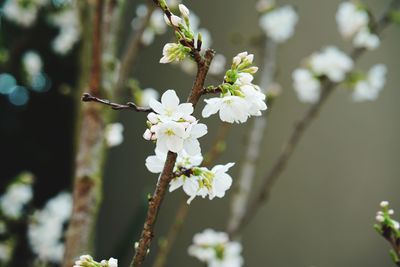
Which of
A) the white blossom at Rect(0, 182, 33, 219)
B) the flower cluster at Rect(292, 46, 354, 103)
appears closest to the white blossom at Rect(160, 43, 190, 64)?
A: the flower cluster at Rect(292, 46, 354, 103)

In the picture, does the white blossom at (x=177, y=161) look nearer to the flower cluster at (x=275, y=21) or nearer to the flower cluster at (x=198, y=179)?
the flower cluster at (x=198, y=179)

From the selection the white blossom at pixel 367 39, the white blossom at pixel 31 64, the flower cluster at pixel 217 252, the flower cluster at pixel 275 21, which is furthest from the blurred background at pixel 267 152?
the white blossom at pixel 367 39

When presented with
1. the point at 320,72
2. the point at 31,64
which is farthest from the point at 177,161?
the point at 31,64

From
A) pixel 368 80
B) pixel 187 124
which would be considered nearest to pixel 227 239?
pixel 368 80

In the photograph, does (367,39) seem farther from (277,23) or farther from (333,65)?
(277,23)

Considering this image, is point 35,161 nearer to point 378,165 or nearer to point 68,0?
point 68,0

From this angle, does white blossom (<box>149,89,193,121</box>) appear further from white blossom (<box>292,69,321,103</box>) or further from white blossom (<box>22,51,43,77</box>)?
white blossom (<box>22,51,43,77</box>)
